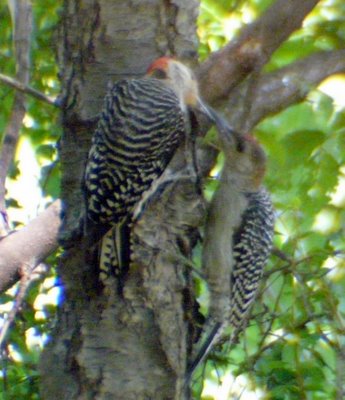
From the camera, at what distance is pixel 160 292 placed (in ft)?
10.1

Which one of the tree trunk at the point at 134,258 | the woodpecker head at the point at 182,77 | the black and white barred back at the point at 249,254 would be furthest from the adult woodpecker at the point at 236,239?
the tree trunk at the point at 134,258

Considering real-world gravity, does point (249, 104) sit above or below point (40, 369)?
above

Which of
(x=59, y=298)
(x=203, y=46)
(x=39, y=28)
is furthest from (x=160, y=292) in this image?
(x=39, y=28)

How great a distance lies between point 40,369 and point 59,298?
279 mm

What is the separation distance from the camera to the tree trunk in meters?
2.95

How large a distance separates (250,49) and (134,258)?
87cm

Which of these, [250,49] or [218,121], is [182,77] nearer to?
[218,121]

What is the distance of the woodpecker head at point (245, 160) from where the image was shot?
338 cm

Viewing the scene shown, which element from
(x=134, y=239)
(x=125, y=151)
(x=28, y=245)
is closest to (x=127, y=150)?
(x=125, y=151)

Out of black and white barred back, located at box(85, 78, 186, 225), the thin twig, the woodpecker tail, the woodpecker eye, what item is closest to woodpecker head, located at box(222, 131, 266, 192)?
black and white barred back, located at box(85, 78, 186, 225)

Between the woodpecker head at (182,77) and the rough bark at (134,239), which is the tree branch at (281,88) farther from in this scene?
the woodpecker head at (182,77)

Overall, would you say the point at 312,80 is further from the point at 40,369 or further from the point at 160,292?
the point at 40,369

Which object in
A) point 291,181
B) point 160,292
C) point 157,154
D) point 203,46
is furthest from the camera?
point 203,46

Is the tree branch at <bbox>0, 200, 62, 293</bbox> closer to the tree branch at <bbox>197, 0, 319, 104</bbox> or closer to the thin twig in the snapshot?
the thin twig
